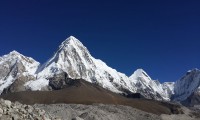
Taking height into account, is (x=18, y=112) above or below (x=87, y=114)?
below

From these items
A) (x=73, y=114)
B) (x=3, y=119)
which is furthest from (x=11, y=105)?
(x=73, y=114)

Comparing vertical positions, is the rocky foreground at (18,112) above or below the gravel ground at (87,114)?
below

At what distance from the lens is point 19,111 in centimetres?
4269

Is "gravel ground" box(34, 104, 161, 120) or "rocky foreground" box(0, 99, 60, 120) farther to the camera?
Result: "gravel ground" box(34, 104, 161, 120)

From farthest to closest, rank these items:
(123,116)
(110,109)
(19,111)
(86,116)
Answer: (110,109) → (123,116) → (86,116) → (19,111)

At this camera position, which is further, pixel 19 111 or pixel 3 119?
pixel 19 111

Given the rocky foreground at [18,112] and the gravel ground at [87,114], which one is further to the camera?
the gravel ground at [87,114]

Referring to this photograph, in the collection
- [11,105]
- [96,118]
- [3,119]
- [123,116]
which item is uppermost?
[123,116]

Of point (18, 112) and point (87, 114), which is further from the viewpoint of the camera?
point (87, 114)

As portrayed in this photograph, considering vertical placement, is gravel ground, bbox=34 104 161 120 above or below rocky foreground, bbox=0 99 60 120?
above

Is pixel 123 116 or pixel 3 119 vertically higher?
pixel 123 116

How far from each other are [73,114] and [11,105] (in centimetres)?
9827

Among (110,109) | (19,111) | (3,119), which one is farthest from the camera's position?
(110,109)

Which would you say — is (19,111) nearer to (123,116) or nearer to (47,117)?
(47,117)
